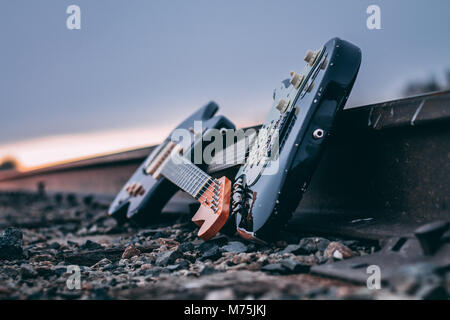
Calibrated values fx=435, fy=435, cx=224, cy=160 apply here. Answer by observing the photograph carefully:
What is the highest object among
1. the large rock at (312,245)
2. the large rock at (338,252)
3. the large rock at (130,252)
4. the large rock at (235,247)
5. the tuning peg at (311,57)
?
the tuning peg at (311,57)

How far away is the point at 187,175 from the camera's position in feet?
9.61

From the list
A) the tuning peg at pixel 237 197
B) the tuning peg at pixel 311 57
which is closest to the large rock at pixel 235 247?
the tuning peg at pixel 237 197

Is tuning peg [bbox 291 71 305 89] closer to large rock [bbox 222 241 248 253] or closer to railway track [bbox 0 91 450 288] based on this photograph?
railway track [bbox 0 91 450 288]

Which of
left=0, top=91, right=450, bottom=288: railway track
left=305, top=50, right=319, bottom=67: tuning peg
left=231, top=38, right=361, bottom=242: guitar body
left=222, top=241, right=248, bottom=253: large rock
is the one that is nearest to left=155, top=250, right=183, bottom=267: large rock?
left=222, top=241, right=248, bottom=253: large rock

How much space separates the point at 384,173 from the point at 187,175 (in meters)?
1.26

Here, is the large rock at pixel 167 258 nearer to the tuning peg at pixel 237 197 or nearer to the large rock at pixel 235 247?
the large rock at pixel 235 247

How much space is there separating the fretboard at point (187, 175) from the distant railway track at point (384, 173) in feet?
1.08

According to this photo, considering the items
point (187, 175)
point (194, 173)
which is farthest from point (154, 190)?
point (194, 173)

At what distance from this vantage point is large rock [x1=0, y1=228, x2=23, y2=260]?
2.43 metres

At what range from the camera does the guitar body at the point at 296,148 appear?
2.05 m

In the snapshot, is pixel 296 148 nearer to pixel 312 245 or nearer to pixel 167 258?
pixel 312 245

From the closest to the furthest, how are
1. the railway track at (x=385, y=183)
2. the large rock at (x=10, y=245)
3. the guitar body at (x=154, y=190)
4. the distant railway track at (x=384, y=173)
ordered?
1. the railway track at (x=385, y=183)
2. the distant railway track at (x=384, y=173)
3. the large rock at (x=10, y=245)
4. the guitar body at (x=154, y=190)

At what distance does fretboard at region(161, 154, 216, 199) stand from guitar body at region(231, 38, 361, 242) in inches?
13.9

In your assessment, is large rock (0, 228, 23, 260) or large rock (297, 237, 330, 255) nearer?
large rock (297, 237, 330, 255)
